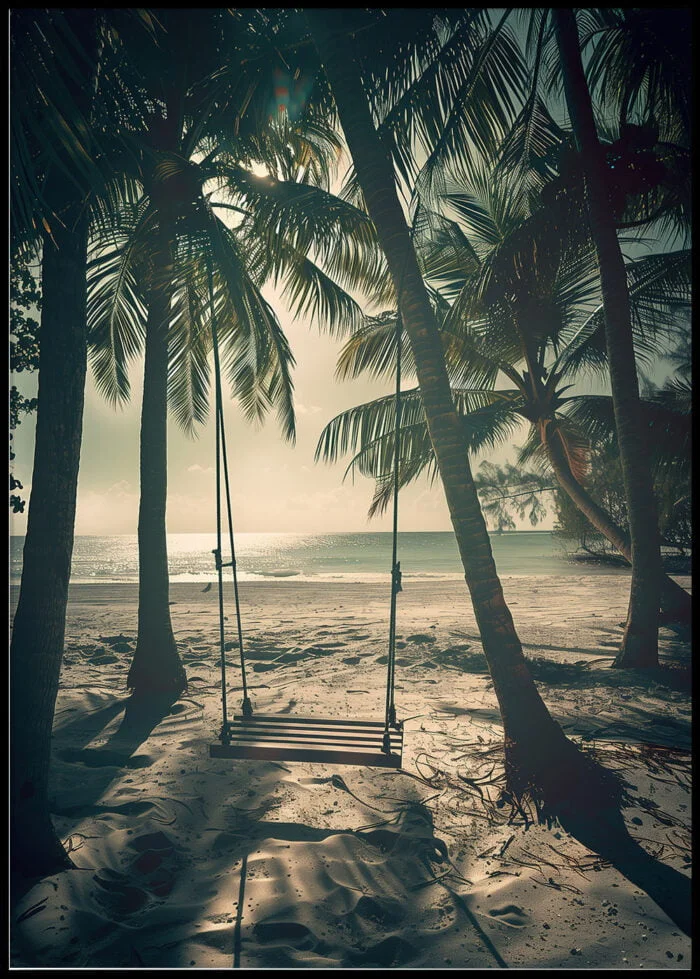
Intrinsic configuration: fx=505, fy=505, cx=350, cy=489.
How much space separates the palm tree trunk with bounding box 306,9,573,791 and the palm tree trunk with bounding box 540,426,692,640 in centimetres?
348

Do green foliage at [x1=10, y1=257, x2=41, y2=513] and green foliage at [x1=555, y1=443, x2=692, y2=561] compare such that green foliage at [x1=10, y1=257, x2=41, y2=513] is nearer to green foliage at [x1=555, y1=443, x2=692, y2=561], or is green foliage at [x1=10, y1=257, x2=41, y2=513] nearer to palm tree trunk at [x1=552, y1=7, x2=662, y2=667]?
palm tree trunk at [x1=552, y1=7, x2=662, y2=667]

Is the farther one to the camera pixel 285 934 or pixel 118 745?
pixel 118 745

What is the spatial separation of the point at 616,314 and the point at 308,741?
4874 millimetres

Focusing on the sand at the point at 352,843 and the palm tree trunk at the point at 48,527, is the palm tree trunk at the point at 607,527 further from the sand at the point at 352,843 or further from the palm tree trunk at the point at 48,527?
the palm tree trunk at the point at 48,527

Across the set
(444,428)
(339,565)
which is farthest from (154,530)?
(339,565)

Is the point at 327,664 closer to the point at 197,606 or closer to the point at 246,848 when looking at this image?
the point at 246,848

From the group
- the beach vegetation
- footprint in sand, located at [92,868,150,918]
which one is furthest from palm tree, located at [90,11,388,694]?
footprint in sand, located at [92,868,150,918]

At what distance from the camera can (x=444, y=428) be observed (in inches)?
137

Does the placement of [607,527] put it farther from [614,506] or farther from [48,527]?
[614,506]

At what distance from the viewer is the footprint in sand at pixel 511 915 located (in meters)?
2.14

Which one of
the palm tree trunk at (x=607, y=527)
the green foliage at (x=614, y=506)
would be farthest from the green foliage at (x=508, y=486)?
the palm tree trunk at (x=607, y=527)

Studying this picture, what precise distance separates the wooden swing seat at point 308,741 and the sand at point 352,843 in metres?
0.38

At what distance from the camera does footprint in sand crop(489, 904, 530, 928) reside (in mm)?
2137

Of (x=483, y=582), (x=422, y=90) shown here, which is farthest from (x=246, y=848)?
(x=422, y=90)
